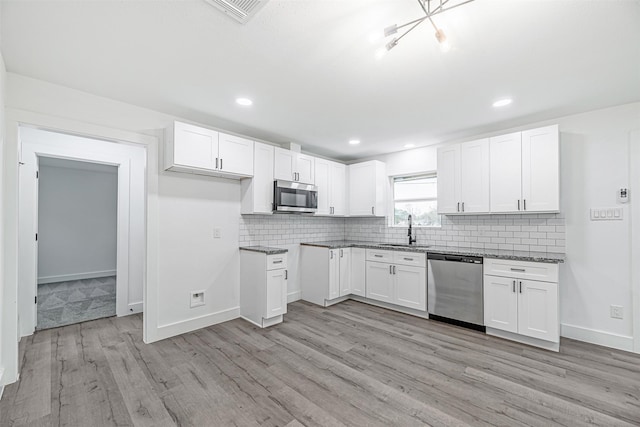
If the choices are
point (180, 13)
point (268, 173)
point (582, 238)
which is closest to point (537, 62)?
point (582, 238)

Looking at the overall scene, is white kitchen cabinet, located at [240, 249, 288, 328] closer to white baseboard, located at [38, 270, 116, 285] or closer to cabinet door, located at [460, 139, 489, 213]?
cabinet door, located at [460, 139, 489, 213]

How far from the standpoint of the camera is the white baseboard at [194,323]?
125 inches

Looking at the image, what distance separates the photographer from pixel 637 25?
1763mm

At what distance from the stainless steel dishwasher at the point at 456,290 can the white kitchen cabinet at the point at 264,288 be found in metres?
1.95

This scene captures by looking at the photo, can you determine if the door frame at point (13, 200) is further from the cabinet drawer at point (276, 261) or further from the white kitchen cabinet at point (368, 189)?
the white kitchen cabinet at point (368, 189)

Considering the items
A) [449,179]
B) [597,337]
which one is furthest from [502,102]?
[597,337]

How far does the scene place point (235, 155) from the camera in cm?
352

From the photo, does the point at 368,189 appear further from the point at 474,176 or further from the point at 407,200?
the point at 474,176

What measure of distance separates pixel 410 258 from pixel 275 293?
1902 mm

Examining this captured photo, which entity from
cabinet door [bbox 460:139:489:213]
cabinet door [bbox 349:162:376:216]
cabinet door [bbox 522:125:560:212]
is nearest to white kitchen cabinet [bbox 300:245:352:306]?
cabinet door [bbox 349:162:376:216]

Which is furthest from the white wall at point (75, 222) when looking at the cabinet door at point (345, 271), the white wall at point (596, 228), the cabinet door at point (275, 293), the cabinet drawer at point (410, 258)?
the white wall at point (596, 228)

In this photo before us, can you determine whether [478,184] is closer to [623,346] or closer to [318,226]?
[623,346]

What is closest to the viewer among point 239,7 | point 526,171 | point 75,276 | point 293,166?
point 239,7

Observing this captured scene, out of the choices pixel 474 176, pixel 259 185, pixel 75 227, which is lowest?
pixel 75 227
